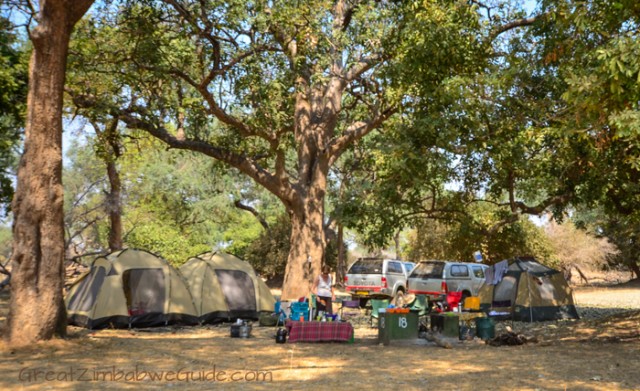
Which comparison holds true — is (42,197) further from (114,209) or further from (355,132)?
(114,209)

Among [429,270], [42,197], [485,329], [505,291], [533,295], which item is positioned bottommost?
[485,329]

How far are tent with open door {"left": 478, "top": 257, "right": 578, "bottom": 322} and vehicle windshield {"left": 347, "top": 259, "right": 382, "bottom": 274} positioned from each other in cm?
522

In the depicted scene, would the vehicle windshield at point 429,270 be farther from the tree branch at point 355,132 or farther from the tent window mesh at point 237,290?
the tent window mesh at point 237,290

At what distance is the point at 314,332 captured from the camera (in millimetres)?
11656

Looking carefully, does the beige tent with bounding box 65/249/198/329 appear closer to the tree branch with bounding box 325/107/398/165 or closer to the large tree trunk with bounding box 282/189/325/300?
the large tree trunk with bounding box 282/189/325/300

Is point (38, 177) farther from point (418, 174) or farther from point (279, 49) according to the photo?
point (279, 49)

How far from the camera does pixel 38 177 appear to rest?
396 inches

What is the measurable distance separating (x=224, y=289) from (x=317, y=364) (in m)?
6.71

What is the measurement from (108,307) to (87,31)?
8210 mm

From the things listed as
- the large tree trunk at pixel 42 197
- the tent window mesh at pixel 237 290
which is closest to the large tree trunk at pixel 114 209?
the tent window mesh at pixel 237 290

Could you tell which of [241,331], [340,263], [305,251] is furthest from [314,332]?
[340,263]

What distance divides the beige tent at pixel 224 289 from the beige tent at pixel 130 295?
34 centimetres

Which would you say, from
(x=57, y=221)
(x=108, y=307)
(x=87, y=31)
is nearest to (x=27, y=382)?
(x=57, y=221)

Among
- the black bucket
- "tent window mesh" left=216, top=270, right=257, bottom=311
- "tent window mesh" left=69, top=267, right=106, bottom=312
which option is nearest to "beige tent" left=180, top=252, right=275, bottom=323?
"tent window mesh" left=216, top=270, right=257, bottom=311
